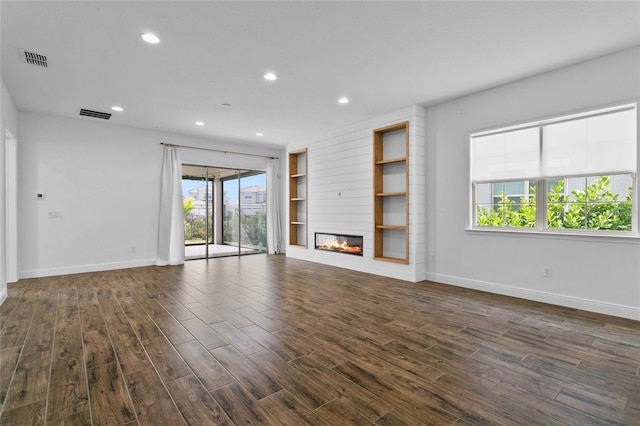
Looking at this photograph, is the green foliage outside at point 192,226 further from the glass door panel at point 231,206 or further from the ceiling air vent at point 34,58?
the ceiling air vent at point 34,58

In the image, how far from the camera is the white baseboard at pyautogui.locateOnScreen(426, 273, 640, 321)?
3.38 meters

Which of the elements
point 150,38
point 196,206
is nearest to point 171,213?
point 196,206

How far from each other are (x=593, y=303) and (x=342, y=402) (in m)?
3.37

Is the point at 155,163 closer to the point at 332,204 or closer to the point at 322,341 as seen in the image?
the point at 332,204

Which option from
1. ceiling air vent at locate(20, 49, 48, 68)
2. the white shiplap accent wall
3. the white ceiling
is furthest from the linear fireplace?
ceiling air vent at locate(20, 49, 48, 68)

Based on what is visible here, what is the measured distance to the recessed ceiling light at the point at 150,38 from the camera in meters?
3.00

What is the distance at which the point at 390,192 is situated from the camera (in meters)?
5.60

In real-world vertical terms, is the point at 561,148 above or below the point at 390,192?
above

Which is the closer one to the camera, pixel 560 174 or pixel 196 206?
pixel 560 174

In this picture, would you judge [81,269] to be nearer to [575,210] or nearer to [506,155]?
[506,155]

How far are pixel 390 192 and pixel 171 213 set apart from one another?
4606 mm

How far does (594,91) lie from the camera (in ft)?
11.6

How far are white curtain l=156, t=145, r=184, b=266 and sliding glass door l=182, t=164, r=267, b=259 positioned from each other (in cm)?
43

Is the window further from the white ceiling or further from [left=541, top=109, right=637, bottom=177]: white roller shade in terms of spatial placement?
the white ceiling
